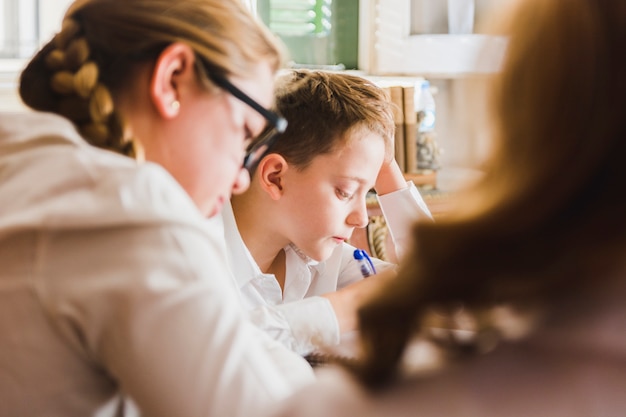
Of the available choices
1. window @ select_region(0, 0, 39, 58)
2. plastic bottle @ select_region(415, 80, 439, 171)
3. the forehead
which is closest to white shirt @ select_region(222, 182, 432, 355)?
the forehead

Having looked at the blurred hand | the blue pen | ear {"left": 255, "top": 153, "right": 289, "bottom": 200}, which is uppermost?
ear {"left": 255, "top": 153, "right": 289, "bottom": 200}

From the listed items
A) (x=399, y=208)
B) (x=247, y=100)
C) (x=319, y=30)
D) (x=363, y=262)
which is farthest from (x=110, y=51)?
(x=319, y=30)

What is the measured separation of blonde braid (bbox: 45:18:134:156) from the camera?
97cm

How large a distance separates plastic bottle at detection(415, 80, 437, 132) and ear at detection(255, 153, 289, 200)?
1.55 meters

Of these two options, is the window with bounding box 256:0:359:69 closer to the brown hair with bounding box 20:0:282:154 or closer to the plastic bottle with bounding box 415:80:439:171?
the plastic bottle with bounding box 415:80:439:171

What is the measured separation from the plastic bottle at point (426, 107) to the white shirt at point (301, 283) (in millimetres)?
1342

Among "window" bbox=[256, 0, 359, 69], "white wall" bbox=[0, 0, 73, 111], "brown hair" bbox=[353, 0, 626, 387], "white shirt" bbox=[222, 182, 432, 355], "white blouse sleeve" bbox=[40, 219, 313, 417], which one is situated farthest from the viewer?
"window" bbox=[256, 0, 359, 69]

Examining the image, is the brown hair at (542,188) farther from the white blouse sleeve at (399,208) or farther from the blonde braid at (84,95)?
the white blouse sleeve at (399,208)

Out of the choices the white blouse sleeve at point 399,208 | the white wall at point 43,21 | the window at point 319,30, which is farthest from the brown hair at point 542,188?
the window at point 319,30

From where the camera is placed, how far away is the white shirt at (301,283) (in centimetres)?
135

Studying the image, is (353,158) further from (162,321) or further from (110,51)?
(162,321)

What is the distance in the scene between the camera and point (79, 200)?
80cm

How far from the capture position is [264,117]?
3.54 feet

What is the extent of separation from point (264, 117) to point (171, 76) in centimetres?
13
